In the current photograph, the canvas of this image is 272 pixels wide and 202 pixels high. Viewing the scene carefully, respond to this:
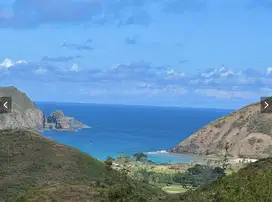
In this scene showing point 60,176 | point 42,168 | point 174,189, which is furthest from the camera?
point 174,189

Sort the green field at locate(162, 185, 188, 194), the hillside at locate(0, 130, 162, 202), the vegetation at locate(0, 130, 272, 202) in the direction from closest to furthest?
the vegetation at locate(0, 130, 272, 202), the hillside at locate(0, 130, 162, 202), the green field at locate(162, 185, 188, 194)

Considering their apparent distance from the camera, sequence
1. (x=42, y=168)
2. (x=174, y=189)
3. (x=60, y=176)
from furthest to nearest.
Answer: (x=174, y=189) → (x=42, y=168) → (x=60, y=176)

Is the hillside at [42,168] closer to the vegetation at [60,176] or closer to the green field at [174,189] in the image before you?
the vegetation at [60,176]

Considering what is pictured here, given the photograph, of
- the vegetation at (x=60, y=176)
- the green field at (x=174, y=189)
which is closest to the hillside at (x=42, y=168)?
the vegetation at (x=60, y=176)

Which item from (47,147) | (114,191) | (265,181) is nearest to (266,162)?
(114,191)

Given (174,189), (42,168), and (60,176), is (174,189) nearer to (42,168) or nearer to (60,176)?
(60,176)

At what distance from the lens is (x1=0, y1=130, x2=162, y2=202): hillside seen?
122062 millimetres

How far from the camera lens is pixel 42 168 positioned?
143625 millimetres

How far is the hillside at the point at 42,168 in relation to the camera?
400 ft

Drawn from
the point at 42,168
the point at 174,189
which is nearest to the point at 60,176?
the point at 42,168

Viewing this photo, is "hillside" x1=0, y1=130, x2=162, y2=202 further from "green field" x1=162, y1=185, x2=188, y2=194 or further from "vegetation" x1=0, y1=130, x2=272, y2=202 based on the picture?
"green field" x1=162, y1=185, x2=188, y2=194

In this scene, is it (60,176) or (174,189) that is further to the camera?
(174,189)

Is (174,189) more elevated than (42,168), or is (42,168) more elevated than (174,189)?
(42,168)

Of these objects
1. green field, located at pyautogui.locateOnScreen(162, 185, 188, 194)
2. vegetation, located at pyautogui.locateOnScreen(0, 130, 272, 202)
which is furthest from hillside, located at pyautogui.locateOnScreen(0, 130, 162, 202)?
green field, located at pyautogui.locateOnScreen(162, 185, 188, 194)
